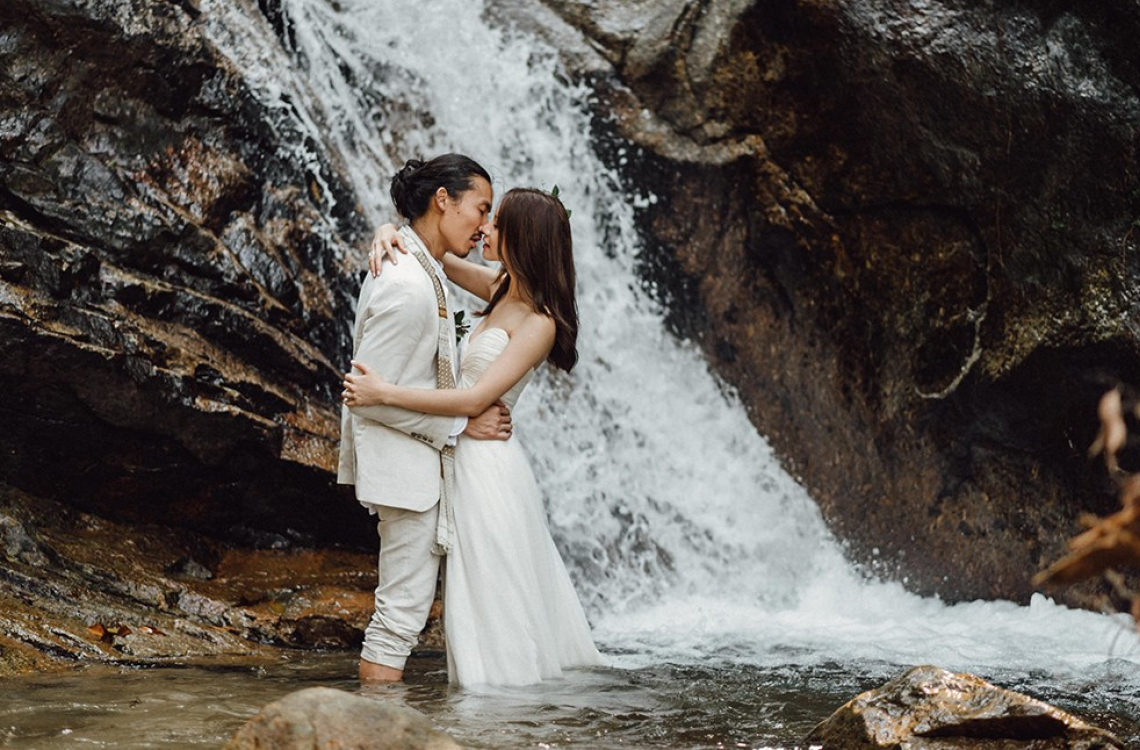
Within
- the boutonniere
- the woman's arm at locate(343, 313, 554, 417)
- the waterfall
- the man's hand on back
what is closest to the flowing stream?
the waterfall

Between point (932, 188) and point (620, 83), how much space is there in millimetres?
2797

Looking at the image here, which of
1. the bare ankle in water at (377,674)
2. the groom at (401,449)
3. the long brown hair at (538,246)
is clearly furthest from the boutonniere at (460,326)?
the bare ankle in water at (377,674)

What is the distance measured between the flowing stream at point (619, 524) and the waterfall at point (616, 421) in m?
0.02

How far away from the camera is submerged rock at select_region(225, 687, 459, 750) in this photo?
3258 mm

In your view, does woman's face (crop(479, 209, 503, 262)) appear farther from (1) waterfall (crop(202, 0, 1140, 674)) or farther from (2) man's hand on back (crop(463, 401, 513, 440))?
(1) waterfall (crop(202, 0, 1140, 674))

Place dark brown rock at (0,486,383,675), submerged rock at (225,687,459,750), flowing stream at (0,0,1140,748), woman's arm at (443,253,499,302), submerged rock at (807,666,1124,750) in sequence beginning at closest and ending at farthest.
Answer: submerged rock at (225,687,459,750) → submerged rock at (807,666,1124,750) → flowing stream at (0,0,1140,748) → dark brown rock at (0,486,383,675) → woman's arm at (443,253,499,302)

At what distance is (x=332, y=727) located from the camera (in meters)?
3.28

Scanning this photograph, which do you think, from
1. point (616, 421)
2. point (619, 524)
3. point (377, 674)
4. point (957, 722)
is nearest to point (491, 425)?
point (377, 674)

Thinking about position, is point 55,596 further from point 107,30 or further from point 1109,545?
point 1109,545

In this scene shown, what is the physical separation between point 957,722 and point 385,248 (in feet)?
9.84

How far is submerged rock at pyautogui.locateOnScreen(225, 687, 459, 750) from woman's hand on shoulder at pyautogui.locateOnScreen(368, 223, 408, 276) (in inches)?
87.1

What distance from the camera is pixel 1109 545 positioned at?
1.49 m

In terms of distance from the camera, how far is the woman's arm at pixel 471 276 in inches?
238

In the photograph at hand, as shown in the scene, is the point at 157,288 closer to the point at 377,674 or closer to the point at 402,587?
the point at 402,587
